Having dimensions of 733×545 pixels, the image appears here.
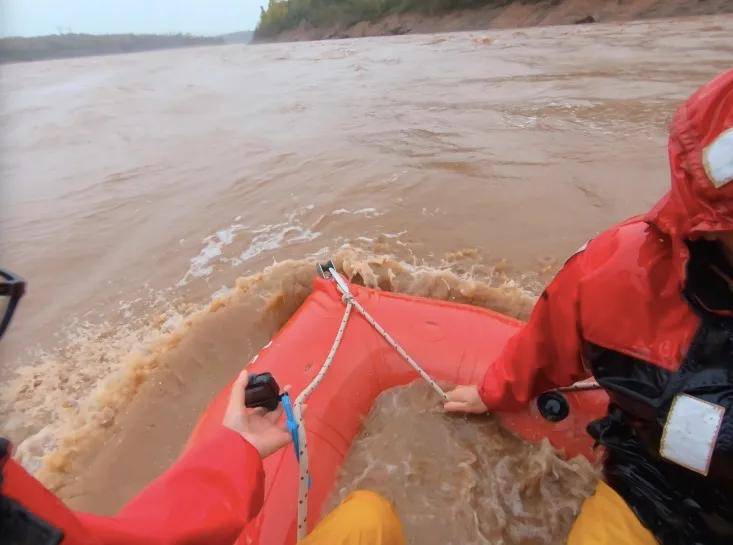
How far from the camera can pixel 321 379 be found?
1.92 metres

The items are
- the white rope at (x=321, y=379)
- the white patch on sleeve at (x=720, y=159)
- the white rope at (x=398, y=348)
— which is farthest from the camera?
the white rope at (x=398, y=348)

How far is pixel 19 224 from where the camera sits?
543 centimetres

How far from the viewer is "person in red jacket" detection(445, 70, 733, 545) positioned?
106cm

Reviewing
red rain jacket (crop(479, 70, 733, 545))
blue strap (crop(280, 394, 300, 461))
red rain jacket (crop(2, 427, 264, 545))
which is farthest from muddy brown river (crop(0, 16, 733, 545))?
red rain jacket (crop(2, 427, 264, 545))

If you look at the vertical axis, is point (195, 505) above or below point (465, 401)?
above

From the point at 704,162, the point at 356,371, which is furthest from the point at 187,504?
the point at 704,162

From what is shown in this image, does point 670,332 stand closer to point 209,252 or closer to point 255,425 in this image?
point 255,425

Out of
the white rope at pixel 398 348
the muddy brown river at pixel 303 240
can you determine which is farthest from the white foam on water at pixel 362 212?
the white rope at pixel 398 348

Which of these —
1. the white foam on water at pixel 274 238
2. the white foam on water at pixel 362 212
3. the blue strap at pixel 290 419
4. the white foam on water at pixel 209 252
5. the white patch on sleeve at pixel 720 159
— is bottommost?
the white foam on water at pixel 209 252

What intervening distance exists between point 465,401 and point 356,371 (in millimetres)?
402

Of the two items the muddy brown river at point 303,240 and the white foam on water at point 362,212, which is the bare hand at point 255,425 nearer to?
the muddy brown river at point 303,240

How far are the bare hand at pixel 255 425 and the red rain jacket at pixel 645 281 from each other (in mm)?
680

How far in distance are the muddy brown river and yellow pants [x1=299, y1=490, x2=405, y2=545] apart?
0.29 meters

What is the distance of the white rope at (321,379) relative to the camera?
143 cm
